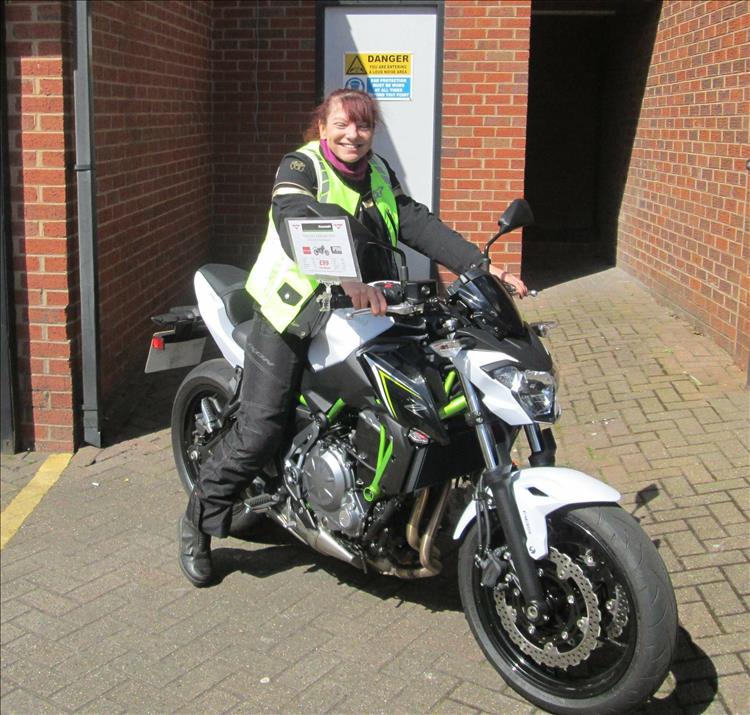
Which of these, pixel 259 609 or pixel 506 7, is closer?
pixel 259 609

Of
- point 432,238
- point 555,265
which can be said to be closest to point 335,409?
point 432,238

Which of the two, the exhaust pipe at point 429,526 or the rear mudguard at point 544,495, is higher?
the rear mudguard at point 544,495

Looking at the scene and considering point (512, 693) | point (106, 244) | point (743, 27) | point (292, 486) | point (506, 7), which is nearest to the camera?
point (512, 693)

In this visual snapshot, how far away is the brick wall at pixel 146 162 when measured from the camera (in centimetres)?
620

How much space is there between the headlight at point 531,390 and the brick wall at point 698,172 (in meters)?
3.79

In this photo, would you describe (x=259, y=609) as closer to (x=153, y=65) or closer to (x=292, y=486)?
(x=292, y=486)

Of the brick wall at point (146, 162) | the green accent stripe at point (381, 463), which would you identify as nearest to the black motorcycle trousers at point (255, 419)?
the green accent stripe at point (381, 463)

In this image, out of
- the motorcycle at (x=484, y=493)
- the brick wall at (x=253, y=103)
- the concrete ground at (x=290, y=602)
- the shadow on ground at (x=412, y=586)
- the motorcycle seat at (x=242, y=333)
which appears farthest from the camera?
the brick wall at (x=253, y=103)

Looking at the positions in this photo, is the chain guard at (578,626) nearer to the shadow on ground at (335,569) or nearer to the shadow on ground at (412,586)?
the shadow on ground at (412,586)

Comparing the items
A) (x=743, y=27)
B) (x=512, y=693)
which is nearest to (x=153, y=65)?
(x=743, y=27)

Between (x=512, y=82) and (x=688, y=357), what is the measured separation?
3079mm

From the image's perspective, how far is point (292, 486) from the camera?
13.3 ft

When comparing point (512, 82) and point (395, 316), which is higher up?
point (512, 82)

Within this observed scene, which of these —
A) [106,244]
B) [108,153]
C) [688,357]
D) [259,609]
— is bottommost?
[259,609]
